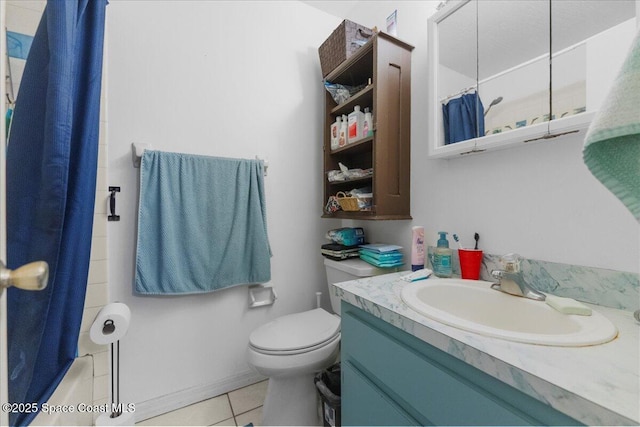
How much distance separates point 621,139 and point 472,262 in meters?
0.68

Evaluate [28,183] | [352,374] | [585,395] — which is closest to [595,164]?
[585,395]

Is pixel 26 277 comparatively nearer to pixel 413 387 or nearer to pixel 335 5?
pixel 413 387

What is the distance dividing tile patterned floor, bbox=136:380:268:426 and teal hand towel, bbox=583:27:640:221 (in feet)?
5.24

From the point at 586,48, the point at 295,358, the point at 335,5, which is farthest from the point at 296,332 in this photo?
the point at 335,5

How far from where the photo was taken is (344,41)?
4.77 ft

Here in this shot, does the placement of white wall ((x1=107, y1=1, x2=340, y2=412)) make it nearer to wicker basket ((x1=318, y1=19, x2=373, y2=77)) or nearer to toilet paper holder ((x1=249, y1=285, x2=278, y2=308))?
toilet paper holder ((x1=249, y1=285, x2=278, y2=308))

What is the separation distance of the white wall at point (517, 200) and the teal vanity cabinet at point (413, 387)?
582 millimetres

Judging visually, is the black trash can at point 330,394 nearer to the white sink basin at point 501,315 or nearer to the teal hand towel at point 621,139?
the white sink basin at point 501,315

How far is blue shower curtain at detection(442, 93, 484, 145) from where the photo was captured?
1.04m

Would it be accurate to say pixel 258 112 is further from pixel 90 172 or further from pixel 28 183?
pixel 28 183

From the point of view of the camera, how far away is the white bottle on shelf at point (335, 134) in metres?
1.60

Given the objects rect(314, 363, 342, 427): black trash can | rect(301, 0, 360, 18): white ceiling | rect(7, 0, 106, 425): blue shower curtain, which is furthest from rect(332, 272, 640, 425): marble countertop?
rect(301, 0, 360, 18): white ceiling

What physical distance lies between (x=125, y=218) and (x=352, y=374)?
126 centimetres

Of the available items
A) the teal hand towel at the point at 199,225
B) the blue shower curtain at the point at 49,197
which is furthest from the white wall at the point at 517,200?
the blue shower curtain at the point at 49,197
